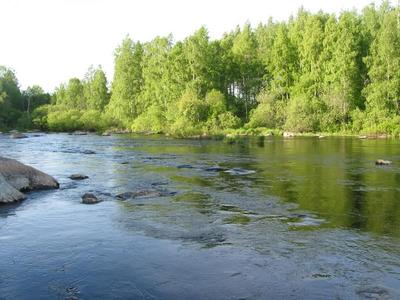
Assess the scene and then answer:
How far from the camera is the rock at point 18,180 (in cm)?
2061

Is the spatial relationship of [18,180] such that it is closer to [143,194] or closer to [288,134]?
[143,194]

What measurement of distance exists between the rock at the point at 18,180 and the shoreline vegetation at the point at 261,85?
1906 inches

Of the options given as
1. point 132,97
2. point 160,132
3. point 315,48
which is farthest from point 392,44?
point 132,97

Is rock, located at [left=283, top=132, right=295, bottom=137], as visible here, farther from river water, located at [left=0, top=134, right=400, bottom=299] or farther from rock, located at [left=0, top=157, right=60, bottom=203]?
rock, located at [left=0, top=157, right=60, bottom=203]

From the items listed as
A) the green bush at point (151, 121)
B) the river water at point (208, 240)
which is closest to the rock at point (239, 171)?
the river water at point (208, 240)

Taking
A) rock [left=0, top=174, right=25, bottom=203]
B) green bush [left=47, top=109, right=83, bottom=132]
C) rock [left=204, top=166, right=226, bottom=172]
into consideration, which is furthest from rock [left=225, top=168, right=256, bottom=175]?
green bush [left=47, top=109, right=83, bottom=132]

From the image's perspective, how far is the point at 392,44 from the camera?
81.0 meters

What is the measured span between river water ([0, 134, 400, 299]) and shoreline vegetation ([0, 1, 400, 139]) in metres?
48.3

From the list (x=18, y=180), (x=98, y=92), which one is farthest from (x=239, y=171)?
(x=98, y=92)

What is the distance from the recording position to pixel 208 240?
47.7 ft

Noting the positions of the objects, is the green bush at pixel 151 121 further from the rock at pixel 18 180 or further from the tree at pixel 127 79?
the rock at pixel 18 180

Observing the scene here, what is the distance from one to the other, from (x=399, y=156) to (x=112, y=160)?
24995 mm

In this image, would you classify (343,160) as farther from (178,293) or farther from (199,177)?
(178,293)

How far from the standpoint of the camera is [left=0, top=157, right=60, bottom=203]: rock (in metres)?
20.6
